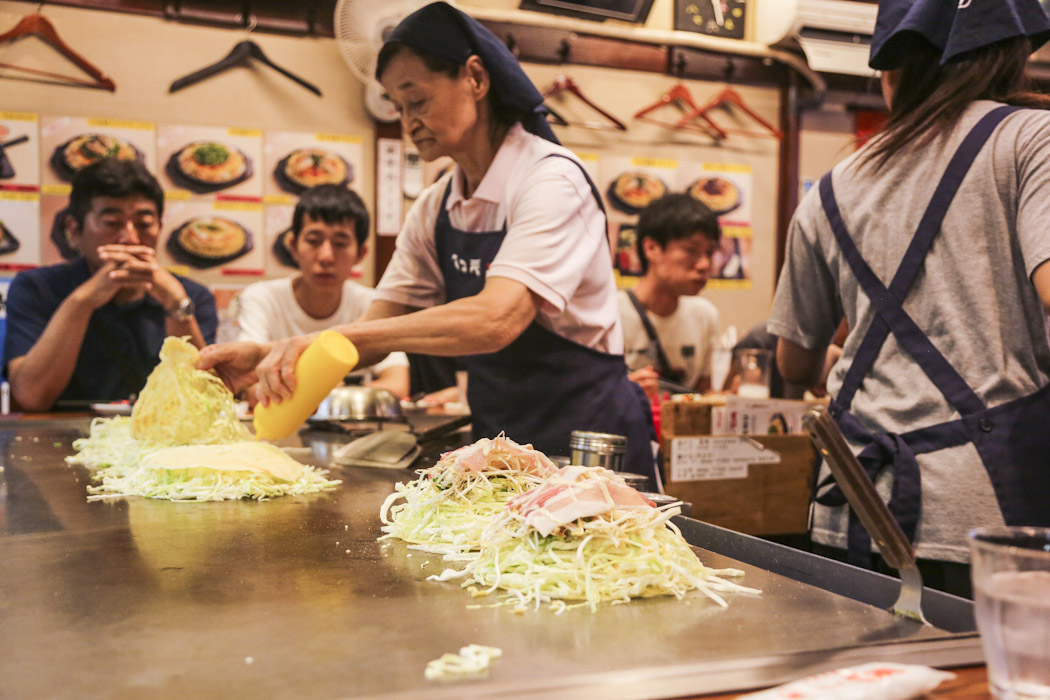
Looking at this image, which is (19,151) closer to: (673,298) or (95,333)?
(95,333)

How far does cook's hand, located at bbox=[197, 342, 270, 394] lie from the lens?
2.12 m

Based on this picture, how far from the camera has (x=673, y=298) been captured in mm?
4492

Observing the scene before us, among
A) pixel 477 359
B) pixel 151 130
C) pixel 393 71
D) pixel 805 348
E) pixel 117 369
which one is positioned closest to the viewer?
pixel 805 348

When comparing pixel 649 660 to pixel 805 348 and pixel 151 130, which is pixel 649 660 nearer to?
pixel 805 348

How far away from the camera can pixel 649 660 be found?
79 centimetres

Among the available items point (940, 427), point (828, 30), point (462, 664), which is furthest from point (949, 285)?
point (828, 30)

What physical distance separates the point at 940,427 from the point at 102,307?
3.33 m

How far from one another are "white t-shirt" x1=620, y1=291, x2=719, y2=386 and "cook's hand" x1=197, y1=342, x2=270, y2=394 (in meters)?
2.43

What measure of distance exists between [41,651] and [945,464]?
1.36 meters

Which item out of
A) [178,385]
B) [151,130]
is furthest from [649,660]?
[151,130]

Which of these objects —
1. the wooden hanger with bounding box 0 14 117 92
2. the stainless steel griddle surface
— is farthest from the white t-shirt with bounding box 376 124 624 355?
the wooden hanger with bounding box 0 14 117 92

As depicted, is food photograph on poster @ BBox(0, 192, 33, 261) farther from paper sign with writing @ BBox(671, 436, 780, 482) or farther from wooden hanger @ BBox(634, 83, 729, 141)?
paper sign with writing @ BBox(671, 436, 780, 482)

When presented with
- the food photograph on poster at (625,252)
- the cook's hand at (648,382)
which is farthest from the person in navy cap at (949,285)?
the food photograph on poster at (625,252)

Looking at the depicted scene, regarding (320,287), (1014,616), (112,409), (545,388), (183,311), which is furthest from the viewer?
(320,287)
